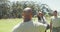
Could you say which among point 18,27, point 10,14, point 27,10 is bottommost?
point 10,14

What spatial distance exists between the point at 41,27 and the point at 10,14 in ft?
140

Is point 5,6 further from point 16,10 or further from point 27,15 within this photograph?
point 27,15

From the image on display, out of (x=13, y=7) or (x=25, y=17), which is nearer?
(x=25, y=17)

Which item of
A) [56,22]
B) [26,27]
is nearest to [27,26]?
[26,27]

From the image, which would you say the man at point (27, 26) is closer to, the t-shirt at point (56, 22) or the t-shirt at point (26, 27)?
the t-shirt at point (26, 27)

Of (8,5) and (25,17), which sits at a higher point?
(25,17)

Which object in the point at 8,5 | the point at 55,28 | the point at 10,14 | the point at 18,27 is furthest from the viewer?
the point at 8,5

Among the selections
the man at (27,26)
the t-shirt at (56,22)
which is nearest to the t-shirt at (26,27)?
the man at (27,26)

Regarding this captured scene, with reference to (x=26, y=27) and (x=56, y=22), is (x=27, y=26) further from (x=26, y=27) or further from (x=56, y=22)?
(x=56, y=22)

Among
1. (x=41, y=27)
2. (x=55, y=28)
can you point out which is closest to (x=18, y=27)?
(x=41, y=27)

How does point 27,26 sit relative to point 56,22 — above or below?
above

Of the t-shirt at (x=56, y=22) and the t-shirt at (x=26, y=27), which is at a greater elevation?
the t-shirt at (x=26, y=27)

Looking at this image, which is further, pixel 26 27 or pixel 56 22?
pixel 56 22

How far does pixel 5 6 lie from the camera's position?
48562 millimetres
